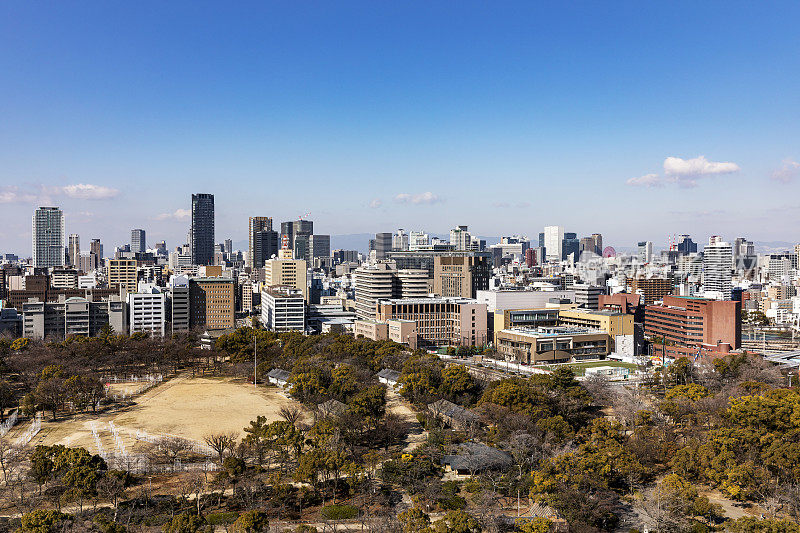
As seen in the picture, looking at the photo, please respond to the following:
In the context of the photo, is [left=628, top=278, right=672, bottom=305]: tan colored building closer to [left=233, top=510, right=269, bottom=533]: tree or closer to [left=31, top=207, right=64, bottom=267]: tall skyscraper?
[left=233, top=510, right=269, bottom=533]: tree

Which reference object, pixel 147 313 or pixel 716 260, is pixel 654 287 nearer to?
pixel 716 260

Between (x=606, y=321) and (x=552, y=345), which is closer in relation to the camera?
(x=552, y=345)

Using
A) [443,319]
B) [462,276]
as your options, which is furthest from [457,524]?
[462,276]

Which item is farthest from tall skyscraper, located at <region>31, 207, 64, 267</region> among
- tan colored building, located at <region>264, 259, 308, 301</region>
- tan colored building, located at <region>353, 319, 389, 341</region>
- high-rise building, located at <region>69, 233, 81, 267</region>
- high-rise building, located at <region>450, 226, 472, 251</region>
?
tan colored building, located at <region>353, 319, 389, 341</region>

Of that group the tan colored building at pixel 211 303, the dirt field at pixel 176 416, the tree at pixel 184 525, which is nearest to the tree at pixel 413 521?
the tree at pixel 184 525

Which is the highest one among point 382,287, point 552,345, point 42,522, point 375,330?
point 382,287

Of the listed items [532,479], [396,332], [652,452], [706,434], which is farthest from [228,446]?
[396,332]
